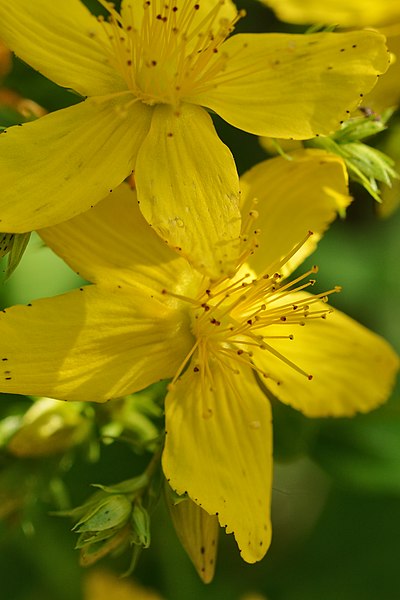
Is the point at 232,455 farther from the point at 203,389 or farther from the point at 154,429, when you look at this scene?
the point at 154,429

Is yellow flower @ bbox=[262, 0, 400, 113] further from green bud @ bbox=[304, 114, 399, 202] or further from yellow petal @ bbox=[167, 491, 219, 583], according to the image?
yellow petal @ bbox=[167, 491, 219, 583]

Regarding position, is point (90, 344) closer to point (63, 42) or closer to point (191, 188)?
point (191, 188)

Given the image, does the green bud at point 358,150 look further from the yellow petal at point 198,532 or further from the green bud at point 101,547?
the green bud at point 101,547

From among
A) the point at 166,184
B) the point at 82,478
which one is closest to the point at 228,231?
the point at 166,184

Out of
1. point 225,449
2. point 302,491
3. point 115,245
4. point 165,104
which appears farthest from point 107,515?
point 302,491

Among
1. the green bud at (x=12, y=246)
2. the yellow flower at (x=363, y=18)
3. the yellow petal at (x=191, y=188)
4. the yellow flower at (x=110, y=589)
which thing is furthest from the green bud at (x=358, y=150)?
the yellow flower at (x=110, y=589)

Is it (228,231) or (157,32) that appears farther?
Answer: (157,32)

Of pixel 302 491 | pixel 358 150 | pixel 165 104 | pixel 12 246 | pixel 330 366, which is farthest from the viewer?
pixel 302 491
